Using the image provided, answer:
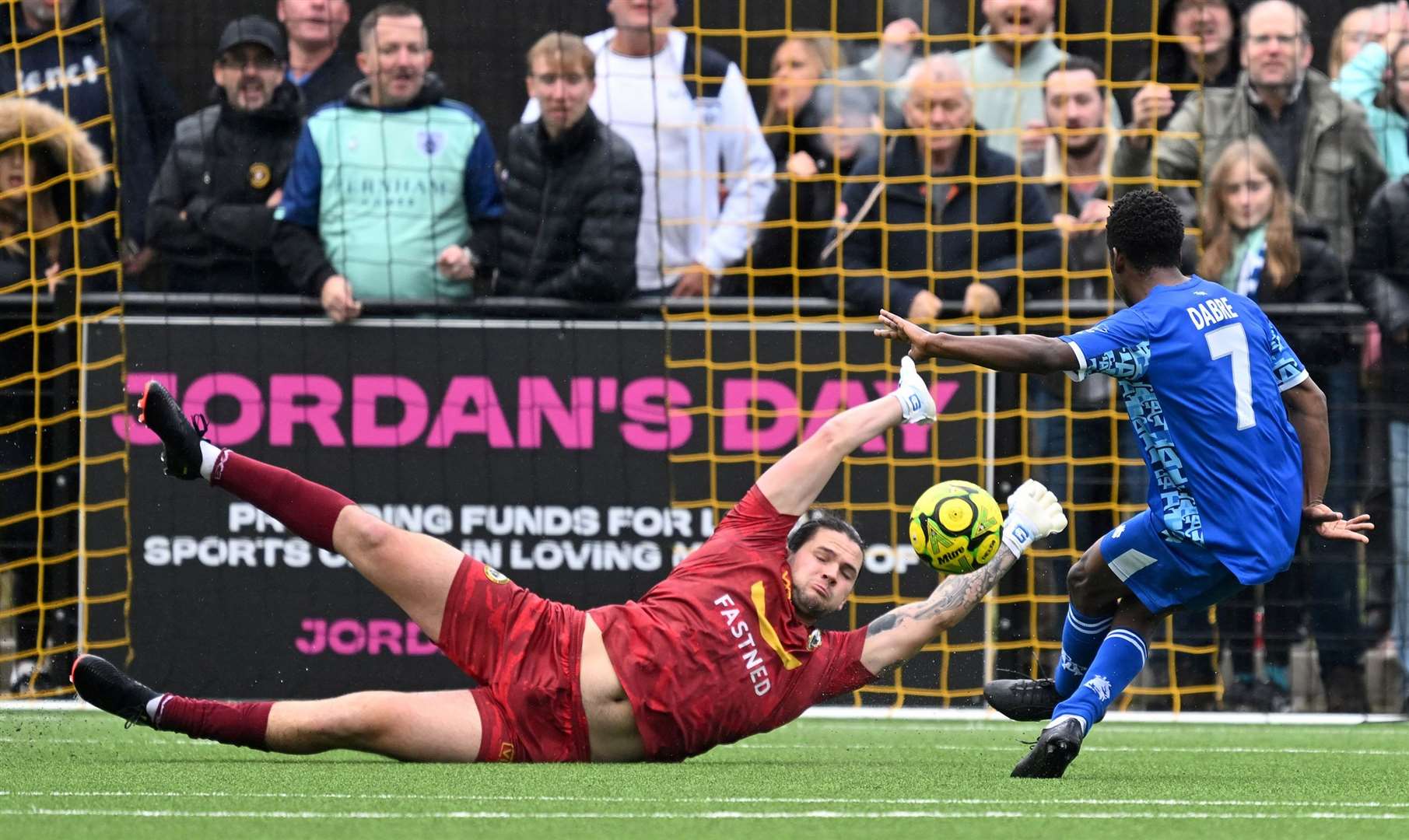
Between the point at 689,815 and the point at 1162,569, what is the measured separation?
209 centimetres

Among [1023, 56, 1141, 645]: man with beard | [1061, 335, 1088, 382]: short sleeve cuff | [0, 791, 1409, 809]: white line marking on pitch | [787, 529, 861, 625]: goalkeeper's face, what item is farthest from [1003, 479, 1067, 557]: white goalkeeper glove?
[1023, 56, 1141, 645]: man with beard

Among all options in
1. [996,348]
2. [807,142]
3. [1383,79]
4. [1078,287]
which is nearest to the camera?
[996,348]

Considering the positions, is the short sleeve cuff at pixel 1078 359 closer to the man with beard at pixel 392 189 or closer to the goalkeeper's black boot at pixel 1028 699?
the goalkeeper's black boot at pixel 1028 699

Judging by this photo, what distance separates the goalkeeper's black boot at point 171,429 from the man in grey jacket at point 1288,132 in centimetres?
543

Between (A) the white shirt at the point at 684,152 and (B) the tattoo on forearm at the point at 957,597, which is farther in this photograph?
(A) the white shirt at the point at 684,152

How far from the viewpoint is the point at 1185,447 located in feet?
20.0

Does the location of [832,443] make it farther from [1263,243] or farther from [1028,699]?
[1263,243]

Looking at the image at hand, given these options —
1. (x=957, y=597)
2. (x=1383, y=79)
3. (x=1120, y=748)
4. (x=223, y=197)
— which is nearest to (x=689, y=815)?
(x=957, y=597)

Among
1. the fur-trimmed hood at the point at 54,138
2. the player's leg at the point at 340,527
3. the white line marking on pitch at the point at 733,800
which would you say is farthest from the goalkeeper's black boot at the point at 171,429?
the fur-trimmed hood at the point at 54,138

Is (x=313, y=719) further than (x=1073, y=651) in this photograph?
No

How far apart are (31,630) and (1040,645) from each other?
4936 mm

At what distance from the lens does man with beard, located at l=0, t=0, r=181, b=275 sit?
976cm

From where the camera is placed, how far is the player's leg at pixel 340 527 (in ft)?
20.0

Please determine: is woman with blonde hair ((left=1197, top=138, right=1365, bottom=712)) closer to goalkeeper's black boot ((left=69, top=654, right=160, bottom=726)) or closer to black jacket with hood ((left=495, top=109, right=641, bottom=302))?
black jacket with hood ((left=495, top=109, right=641, bottom=302))
